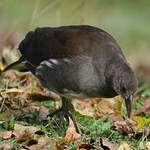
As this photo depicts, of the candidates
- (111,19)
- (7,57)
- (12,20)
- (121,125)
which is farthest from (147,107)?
(111,19)

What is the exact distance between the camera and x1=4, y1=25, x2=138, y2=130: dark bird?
24.4 feet

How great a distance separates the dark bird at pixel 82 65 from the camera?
7.44 m

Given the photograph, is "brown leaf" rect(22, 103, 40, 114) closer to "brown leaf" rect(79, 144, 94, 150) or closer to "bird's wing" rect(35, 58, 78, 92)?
"bird's wing" rect(35, 58, 78, 92)

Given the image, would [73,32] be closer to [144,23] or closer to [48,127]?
[48,127]

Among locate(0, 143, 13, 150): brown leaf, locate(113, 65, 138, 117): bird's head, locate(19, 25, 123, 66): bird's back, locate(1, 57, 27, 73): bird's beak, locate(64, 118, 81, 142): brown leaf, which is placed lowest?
locate(0, 143, 13, 150): brown leaf

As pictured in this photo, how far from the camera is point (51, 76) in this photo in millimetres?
7750

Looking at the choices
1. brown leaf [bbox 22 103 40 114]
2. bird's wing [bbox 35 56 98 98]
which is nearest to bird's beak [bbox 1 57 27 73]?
brown leaf [bbox 22 103 40 114]

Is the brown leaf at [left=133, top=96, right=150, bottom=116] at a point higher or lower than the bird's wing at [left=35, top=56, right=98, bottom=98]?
lower

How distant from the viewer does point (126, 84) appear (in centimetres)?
732

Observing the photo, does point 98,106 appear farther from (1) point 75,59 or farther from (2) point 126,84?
(2) point 126,84

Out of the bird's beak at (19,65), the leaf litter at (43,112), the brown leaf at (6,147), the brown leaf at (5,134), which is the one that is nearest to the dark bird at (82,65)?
the leaf litter at (43,112)

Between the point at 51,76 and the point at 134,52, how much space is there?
452 cm

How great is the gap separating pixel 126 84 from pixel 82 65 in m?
0.45

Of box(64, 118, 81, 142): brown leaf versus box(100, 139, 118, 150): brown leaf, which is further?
box(64, 118, 81, 142): brown leaf
